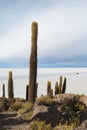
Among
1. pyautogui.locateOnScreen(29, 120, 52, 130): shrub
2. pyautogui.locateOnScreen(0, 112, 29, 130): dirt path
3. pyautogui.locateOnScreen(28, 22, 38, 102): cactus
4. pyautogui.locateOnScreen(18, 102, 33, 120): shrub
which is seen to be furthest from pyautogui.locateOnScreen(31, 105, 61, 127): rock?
pyautogui.locateOnScreen(28, 22, 38, 102): cactus

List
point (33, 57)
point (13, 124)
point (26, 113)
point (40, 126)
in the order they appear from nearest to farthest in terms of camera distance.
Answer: point (40, 126), point (13, 124), point (26, 113), point (33, 57)

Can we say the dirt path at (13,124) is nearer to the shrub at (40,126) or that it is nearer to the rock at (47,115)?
the shrub at (40,126)

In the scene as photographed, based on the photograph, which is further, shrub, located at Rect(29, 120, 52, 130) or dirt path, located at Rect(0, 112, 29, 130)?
dirt path, located at Rect(0, 112, 29, 130)

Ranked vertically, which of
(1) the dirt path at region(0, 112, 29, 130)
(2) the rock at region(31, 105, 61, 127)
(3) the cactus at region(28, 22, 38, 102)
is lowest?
(1) the dirt path at region(0, 112, 29, 130)

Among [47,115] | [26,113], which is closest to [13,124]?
[47,115]

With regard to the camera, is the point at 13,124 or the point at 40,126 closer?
the point at 40,126

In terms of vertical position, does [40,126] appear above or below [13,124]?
above

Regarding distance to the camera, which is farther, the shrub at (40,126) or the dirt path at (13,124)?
the dirt path at (13,124)

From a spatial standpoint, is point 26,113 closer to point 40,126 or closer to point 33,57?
point 33,57

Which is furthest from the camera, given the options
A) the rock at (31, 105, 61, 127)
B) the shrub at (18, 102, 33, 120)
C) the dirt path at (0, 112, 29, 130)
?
the shrub at (18, 102, 33, 120)

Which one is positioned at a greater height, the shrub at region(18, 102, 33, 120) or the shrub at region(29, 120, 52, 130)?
the shrub at region(29, 120, 52, 130)

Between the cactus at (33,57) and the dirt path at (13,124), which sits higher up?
the cactus at (33,57)

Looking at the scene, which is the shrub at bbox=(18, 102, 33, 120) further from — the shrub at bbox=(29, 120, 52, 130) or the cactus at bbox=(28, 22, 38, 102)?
the shrub at bbox=(29, 120, 52, 130)

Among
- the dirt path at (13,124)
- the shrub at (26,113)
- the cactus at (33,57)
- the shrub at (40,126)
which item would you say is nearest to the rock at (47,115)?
the dirt path at (13,124)
